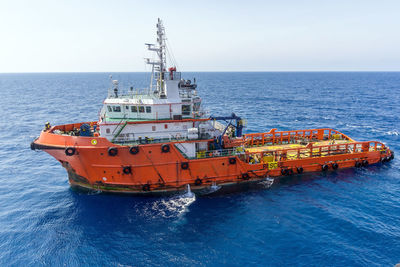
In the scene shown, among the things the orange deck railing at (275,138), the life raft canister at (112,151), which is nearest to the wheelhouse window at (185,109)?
the life raft canister at (112,151)

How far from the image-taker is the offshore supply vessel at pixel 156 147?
15445 millimetres

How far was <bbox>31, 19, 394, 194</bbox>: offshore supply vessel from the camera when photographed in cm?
1545

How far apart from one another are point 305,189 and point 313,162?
2894 mm

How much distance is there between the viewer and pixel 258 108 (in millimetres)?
48062

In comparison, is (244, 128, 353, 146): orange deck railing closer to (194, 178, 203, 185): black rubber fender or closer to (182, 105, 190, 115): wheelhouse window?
(194, 178, 203, 185): black rubber fender

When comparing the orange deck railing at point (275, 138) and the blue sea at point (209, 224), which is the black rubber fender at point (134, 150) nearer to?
the blue sea at point (209, 224)

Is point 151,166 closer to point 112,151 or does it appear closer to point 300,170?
point 112,151

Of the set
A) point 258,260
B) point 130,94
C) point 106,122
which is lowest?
point 258,260

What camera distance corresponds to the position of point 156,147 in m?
15.7

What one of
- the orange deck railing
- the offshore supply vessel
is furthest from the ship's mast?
the orange deck railing

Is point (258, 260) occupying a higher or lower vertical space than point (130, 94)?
lower

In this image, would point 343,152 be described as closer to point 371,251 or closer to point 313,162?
point 313,162

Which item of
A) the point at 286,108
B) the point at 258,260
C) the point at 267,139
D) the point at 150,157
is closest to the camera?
the point at 258,260

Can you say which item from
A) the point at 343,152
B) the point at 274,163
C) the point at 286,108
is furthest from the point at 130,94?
the point at 286,108
